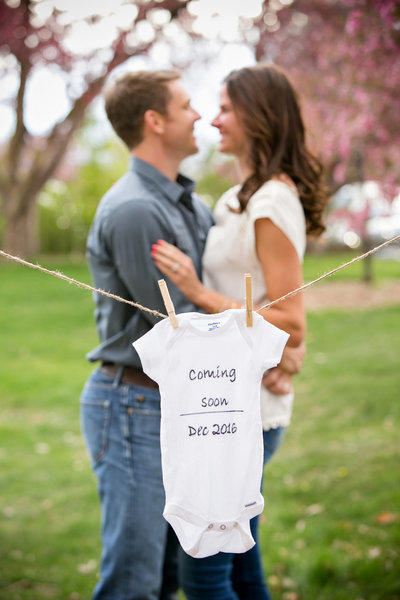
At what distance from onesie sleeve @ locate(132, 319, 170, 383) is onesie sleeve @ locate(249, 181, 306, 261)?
0.57m

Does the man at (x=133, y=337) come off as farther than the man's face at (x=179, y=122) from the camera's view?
No

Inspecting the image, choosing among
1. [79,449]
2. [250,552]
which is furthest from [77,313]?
[250,552]

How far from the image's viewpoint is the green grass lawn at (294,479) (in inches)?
117

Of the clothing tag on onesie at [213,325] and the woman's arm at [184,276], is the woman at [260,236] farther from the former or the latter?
the clothing tag on onesie at [213,325]

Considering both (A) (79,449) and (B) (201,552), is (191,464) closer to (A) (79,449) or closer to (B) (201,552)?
(B) (201,552)

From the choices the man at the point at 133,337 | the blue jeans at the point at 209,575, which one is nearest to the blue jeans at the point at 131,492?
the man at the point at 133,337

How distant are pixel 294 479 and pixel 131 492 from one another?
2.37m

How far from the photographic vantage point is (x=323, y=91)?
261 inches

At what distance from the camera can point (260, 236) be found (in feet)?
5.99

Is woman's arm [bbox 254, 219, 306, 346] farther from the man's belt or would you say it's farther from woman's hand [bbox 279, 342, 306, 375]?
the man's belt

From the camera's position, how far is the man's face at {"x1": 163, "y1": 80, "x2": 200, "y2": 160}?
6.58 feet

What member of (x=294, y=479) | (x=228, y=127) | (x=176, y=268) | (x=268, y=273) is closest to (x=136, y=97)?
(x=228, y=127)

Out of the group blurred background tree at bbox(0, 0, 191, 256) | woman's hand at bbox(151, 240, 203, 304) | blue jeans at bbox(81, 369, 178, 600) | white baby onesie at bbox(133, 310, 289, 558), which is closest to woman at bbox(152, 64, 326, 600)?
woman's hand at bbox(151, 240, 203, 304)

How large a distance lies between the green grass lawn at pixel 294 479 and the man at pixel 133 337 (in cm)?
51
